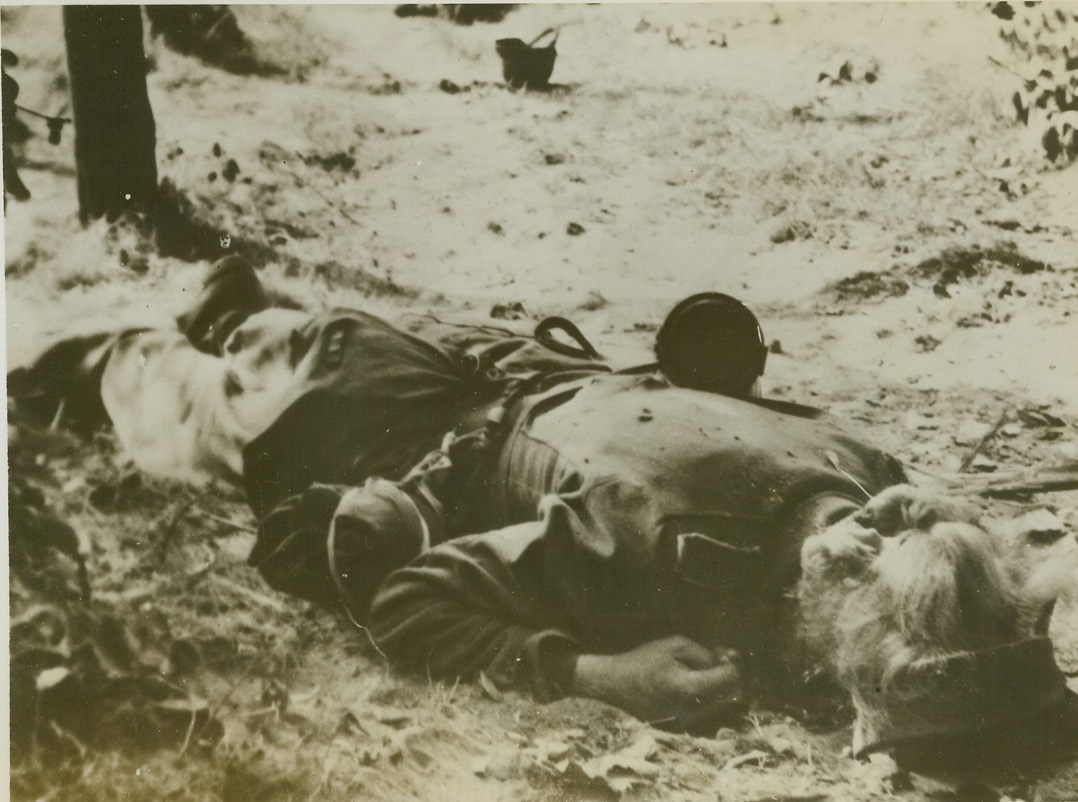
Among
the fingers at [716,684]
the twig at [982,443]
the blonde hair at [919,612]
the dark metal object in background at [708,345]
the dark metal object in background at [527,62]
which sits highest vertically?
the dark metal object in background at [527,62]

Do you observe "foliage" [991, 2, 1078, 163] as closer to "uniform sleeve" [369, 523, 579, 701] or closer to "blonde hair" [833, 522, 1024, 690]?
"blonde hair" [833, 522, 1024, 690]

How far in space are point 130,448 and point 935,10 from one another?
10.7ft

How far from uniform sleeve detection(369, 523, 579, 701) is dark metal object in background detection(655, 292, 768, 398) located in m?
0.75

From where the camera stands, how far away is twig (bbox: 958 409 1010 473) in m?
3.59

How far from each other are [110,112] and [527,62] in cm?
150

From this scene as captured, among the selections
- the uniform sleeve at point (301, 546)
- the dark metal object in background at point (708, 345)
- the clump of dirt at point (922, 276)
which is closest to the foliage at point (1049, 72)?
the clump of dirt at point (922, 276)

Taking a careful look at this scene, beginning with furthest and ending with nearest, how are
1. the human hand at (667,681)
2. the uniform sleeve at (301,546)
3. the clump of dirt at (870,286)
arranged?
the clump of dirt at (870,286) < the uniform sleeve at (301,546) < the human hand at (667,681)

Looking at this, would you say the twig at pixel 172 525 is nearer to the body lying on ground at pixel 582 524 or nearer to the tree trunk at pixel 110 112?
the body lying on ground at pixel 582 524

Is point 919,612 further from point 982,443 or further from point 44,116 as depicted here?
point 44,116

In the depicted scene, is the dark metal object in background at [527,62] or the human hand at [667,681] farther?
the dark metal object in background at [527,62]

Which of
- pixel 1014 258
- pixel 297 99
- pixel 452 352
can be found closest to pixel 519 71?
pixel 297 99

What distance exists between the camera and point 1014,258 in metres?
3.72

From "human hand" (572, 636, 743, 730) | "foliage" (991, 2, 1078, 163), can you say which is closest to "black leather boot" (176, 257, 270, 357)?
"human hand" (572, 636, 743, 730)

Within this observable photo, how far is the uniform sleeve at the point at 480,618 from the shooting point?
135 inches
